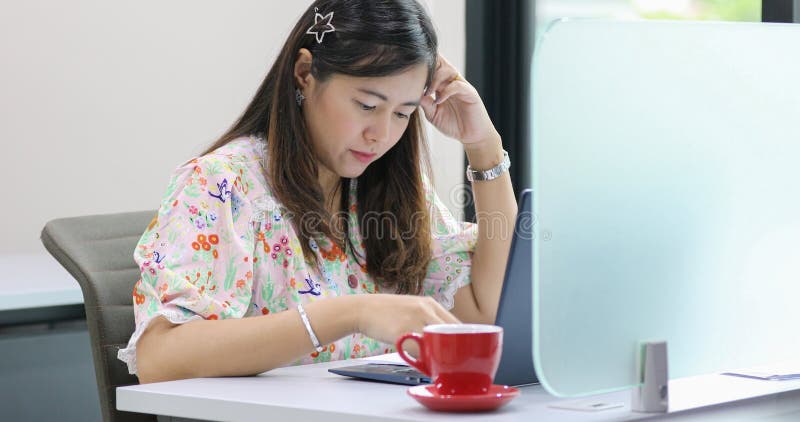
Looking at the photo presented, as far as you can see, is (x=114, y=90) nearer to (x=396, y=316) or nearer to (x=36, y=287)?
(x=36, y=287)

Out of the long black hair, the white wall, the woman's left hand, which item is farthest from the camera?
the white wall

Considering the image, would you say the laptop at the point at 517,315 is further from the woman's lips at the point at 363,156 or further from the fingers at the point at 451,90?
the fingers at the point at 451,90

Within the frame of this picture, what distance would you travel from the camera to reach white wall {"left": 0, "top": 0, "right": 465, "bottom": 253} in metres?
2.45

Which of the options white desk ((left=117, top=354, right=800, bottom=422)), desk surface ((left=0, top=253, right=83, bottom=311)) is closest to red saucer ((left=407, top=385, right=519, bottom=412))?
white desk ((left=117, top=354, right=800, bottom=422))

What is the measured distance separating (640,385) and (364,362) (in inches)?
18.6

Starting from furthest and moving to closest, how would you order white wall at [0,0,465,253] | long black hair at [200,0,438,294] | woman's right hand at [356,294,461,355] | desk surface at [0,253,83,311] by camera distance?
white wall at [0,0,465,253] → desk surface at [0,253,83,311] → long black hair at [200,0,438,294] → woman's right hand at [356,294,461,355]

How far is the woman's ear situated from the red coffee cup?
24.4 inches

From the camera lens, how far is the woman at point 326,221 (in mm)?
1175

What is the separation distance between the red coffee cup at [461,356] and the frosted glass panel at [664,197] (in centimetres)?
11

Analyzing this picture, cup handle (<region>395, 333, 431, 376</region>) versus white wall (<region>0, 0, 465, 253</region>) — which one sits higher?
white wall (<region>0, 0, 465, 253</region>)

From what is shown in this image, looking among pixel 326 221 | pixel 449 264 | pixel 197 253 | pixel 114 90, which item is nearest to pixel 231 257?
pixel 197 253

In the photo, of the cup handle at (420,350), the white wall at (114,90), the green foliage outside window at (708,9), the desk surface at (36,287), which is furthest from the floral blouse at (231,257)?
the white wall at (114,90)

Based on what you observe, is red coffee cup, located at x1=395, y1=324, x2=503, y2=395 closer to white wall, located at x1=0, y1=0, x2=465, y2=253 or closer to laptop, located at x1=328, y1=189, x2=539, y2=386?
laptop, located at x1=328, y1=189, x2=539, y2=386

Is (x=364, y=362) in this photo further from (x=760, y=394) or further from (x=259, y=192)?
(x=760, y=394)
